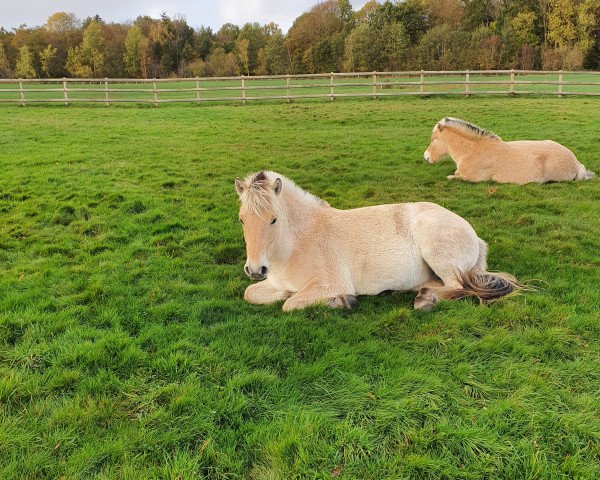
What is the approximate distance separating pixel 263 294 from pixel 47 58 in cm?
8241

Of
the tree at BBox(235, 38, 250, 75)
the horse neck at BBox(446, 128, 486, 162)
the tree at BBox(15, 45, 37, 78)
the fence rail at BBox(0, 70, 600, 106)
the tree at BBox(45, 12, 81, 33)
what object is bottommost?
the horse neck at BBox(446, 128, 486, 162)

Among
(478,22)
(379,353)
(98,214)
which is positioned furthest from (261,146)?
(478,22)

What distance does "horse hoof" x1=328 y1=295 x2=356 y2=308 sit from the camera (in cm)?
436

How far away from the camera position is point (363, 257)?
15.3 feet

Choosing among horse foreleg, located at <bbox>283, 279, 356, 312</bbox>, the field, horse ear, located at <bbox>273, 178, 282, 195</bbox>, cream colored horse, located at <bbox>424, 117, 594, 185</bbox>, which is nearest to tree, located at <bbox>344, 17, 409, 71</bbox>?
cream colored horse, located at <bbox>424, 117, 594, 185</bbox>

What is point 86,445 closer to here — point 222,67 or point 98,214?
point 98,214

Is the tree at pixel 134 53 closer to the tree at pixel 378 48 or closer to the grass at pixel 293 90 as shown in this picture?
the grass at pixel 293 90

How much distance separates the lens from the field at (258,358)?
265 cm

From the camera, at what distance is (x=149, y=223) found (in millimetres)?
6836

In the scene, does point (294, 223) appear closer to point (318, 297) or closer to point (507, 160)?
point (318, 297)

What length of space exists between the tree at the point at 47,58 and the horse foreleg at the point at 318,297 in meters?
81.0

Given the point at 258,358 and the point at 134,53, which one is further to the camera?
the point at 134,53

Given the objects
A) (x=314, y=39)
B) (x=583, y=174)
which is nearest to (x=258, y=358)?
(x=583, y=174)

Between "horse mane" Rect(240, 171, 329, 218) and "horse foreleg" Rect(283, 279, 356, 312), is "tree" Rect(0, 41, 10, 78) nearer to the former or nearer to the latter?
"horse mane" Rect(240, 171, 329, 218)
